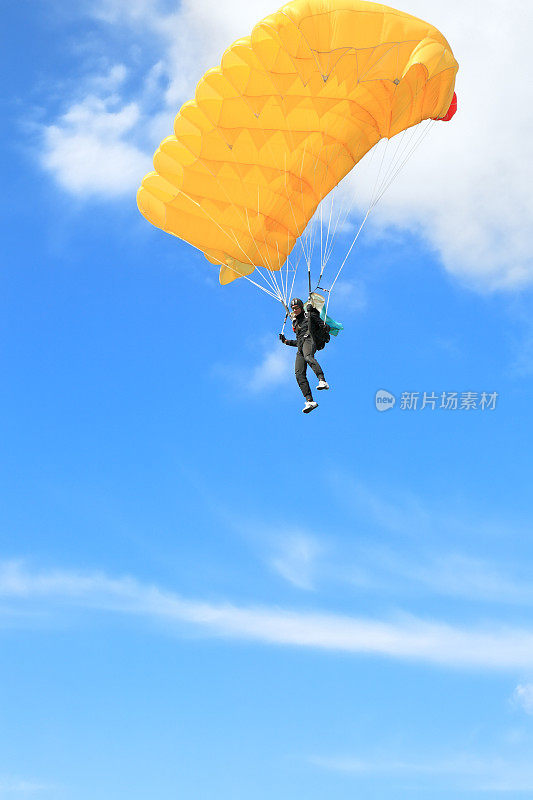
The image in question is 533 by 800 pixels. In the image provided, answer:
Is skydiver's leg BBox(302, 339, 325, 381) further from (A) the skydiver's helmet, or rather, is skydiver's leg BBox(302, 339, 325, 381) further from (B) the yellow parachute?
(B) the yellow parachute

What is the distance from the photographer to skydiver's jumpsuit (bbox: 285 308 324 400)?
1655 cm

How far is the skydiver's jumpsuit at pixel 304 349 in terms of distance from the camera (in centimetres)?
1655

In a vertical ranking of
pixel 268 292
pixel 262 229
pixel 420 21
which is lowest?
pixel 268 292

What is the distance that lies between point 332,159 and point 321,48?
2054 mm

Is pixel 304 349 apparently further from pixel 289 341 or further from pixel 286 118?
pixel 286 118

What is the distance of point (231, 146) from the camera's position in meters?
17.8

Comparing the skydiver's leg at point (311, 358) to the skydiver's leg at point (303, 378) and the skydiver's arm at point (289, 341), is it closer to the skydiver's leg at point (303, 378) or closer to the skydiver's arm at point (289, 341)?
the skydiver's leg at point (303, 378)

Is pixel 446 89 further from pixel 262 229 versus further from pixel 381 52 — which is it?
pixel 262 229

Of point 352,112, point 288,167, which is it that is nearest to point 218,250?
point 288,167

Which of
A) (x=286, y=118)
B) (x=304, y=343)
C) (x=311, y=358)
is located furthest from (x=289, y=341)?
(x=286, y=118)

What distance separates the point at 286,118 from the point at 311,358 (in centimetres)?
420

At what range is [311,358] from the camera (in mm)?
16500

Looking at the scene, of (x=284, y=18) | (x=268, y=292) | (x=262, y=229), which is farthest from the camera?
(x=262, y=229)

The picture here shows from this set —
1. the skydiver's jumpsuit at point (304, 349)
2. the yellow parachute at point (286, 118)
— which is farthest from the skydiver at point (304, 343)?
the yellow parachute at point (286, 118)
